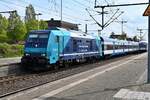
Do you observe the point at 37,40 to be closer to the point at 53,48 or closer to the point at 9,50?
the point at 53,48

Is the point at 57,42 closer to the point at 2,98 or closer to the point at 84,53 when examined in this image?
the point at 84,53

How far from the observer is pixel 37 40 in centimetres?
2481

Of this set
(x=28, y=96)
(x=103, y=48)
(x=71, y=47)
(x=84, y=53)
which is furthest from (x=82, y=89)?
(x=103, y=48)

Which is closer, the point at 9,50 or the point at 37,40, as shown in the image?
the point at 37,40

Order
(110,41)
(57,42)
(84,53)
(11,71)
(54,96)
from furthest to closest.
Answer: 1. (110,41)
2. (84,53)
3. (57,42)
4. (11,71)
5. (54,96)

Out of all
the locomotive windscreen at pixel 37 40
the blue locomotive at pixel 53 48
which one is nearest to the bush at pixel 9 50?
the blue locomotive at pixel 53 48

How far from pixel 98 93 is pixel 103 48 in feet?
97.8

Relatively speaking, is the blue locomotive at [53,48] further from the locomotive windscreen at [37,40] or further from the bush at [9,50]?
the bush at [9,50]

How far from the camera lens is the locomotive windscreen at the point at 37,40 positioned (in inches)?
958

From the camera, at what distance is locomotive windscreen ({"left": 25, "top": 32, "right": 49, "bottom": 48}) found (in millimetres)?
24328

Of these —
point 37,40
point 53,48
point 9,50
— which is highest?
point 37,40

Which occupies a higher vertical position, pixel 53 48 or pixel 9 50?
pixel 53 48

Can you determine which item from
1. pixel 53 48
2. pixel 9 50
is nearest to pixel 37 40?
pixel 53 48

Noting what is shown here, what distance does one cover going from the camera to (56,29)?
26.3 meters
